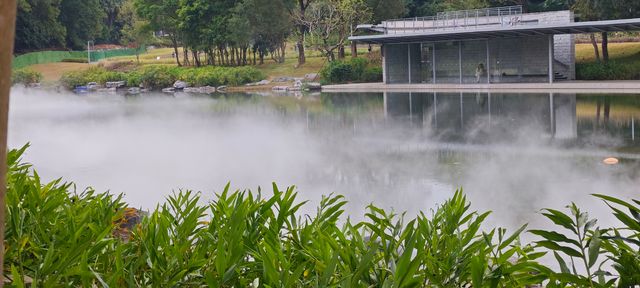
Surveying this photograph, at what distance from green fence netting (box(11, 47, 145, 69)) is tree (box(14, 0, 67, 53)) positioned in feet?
4.49

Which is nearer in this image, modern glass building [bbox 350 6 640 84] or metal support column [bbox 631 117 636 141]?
metal support column [bbox 631 117 636 141]

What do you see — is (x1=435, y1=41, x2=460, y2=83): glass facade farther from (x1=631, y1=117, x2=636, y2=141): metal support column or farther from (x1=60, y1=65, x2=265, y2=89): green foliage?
(x1=631, y1=117, x2=636, y2=141): metal support column

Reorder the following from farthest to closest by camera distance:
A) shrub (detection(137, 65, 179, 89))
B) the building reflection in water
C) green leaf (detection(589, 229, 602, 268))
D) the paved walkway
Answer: shrub (detection(137, 65, 179, 89)) → the paved walkway → the building reflection in water → green leaf (detection(589, 229, 602, 268))

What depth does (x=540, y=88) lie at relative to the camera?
2939 cm

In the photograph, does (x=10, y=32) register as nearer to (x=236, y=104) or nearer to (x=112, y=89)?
(x=236, y=104)

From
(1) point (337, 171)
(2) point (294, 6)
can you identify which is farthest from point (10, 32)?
(2) point (294, 6)

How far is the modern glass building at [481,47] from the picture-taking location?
3156 centimetres

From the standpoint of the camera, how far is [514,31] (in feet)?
99.2

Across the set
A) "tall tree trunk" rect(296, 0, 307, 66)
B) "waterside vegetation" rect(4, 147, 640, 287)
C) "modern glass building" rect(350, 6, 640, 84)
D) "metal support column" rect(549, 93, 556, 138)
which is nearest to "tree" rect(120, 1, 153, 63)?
"tall tree trunk" rect(296, 0, 307, 66)

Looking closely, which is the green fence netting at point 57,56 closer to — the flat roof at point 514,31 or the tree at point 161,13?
the tree at point 161,13

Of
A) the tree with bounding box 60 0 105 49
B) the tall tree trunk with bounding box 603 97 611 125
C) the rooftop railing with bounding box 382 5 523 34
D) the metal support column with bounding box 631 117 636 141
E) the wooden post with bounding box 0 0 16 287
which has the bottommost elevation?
the metal support column with bounding box 631 117 636 141

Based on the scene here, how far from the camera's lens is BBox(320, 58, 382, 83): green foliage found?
129 ft

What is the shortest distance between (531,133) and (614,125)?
225 cm

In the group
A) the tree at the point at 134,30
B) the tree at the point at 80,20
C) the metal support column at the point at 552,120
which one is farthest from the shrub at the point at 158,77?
the metal support column at the point at 552,120
